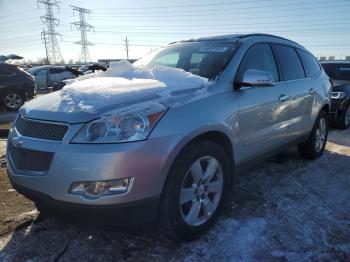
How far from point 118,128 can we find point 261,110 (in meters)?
1.83

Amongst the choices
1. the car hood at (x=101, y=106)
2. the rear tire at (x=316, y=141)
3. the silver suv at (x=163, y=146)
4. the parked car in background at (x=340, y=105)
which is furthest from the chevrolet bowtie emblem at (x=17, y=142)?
the parked car in background at (x=340, y=105)

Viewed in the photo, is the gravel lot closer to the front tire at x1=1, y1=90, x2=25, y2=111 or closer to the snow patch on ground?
the snow patch on ground

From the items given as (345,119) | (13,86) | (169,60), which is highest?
(169,60)

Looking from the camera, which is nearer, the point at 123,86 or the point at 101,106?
the point at 101,106

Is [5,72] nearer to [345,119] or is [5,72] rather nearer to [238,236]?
[345,119]

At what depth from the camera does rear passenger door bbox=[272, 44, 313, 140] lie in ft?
16.1

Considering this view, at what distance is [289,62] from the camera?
516 cm

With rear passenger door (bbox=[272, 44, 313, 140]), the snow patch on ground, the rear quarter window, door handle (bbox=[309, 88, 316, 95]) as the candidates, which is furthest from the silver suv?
the rear quarter window

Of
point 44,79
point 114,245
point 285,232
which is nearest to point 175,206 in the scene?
point 114,245

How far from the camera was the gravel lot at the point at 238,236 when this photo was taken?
3150 mm

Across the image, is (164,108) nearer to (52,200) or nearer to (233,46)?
(52,200)

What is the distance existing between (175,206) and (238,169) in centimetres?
109

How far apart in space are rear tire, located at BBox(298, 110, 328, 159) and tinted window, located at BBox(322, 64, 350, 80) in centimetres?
412

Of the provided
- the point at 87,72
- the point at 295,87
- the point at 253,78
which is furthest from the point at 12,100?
the point at 253,78
